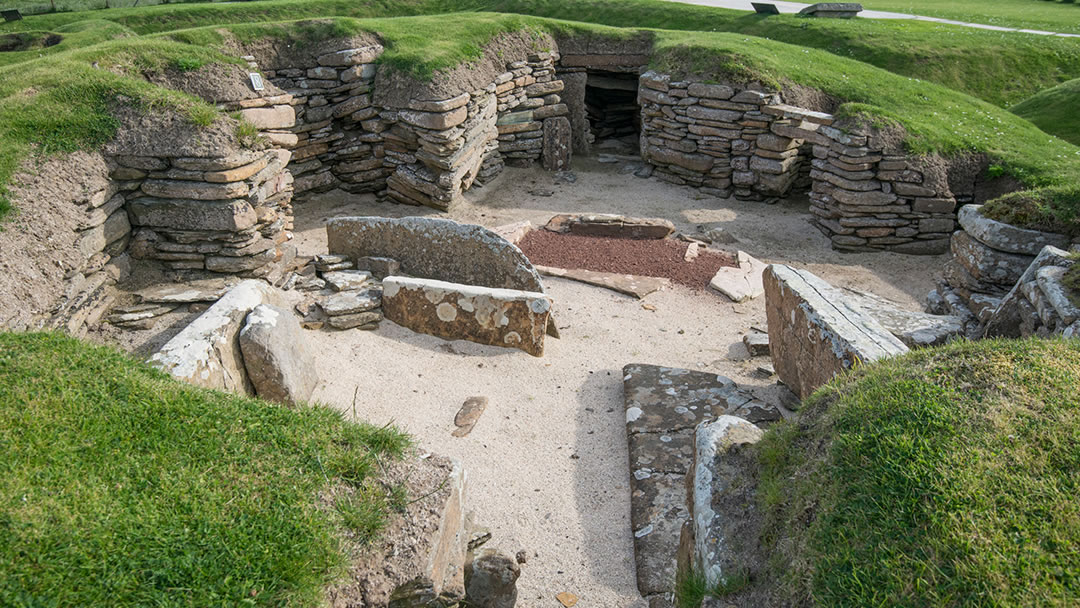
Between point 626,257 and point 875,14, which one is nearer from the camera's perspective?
point 626,257

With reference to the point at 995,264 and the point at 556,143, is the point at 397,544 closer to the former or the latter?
the point at 995,264

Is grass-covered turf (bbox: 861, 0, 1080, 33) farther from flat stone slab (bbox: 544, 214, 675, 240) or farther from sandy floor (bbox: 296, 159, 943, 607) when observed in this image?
flat stone slab (bbox: 544, 214, 675, 240)

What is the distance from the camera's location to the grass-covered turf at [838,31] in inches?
669

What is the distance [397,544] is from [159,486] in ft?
3.96

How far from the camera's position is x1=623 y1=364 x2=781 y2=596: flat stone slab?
5102 millimetres

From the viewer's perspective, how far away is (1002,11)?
2259 cm

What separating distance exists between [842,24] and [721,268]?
11.4 meters

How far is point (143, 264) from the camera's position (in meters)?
8.01

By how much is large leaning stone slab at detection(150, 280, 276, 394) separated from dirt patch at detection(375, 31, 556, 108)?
7247mm

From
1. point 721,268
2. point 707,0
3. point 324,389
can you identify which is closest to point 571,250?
point 721,268

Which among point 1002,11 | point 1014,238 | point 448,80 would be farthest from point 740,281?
point 1002,11

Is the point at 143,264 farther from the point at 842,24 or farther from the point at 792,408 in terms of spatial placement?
the point at 842,24

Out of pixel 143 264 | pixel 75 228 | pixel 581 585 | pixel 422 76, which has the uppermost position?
pixel 422 76

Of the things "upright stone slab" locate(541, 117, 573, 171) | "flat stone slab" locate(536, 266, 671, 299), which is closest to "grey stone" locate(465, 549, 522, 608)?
"flat stone slab" locate(536, 266, 671, 299)
